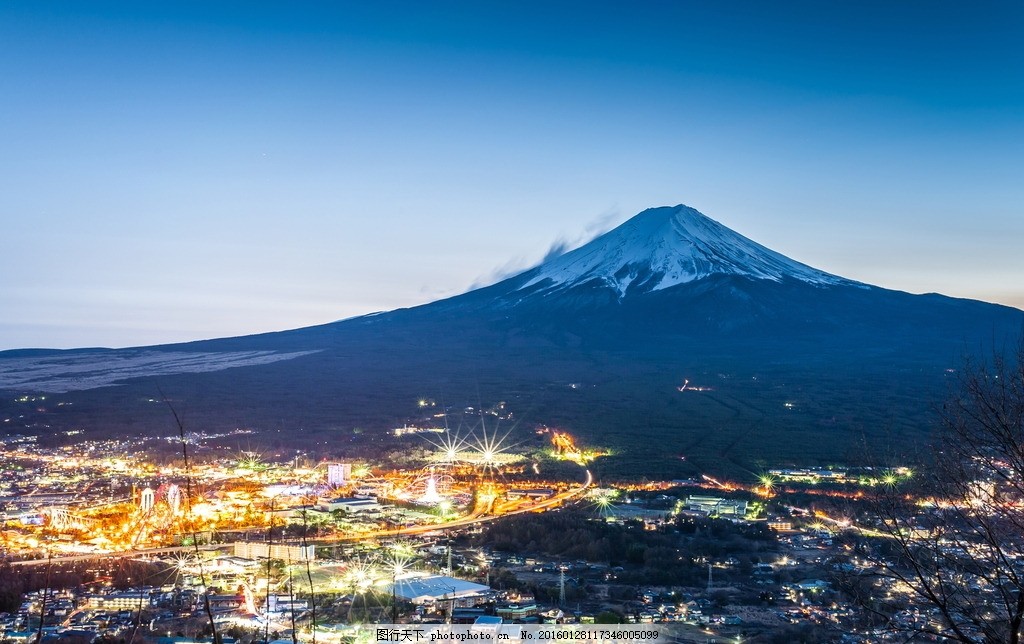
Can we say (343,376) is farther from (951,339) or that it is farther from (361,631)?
(361,631)

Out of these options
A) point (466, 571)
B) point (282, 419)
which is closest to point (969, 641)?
point (466, 571)

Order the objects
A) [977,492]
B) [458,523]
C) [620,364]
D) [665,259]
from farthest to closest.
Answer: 1. [665,259]
2. [620,364]
3. [458,523]
4. [977,492]

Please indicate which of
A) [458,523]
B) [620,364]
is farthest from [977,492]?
[620,364]

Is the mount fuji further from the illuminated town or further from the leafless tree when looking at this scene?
the leafless tree

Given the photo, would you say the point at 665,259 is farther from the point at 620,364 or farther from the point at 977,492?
the point at 977,492

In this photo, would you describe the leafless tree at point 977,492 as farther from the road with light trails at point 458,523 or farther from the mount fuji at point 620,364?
the mount fuji at point 620,364

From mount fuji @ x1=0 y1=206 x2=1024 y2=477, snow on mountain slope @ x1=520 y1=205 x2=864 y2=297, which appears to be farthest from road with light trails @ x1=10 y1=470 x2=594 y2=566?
snow on mountain slope @ x1=520 y1=205 x2=864 y2=297

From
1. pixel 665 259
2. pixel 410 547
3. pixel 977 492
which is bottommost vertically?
pixel 410 547
